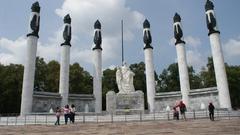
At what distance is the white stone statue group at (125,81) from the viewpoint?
107 ft

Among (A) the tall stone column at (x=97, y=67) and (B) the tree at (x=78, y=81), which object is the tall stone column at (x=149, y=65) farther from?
(B) the tree at (x=78, y=81)

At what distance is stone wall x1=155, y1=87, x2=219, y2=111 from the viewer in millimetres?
31547

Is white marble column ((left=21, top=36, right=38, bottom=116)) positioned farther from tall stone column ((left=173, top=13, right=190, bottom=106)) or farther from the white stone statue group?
tall stone column ((left=173, top=13, right=190, bottom=106))

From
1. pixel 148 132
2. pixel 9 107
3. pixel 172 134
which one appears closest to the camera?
pixel 172 134

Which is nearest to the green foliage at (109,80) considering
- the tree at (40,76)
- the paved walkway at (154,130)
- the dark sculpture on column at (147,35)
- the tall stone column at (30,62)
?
the tree at (40,76)

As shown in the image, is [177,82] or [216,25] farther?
[177,82]

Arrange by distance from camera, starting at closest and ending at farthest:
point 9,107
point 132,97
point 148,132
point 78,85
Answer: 1. point 148,132
2. point 132,97
3. point 9,107
4. point 78,85

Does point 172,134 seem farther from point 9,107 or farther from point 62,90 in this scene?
point 9,107

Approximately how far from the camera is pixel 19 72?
42.5m

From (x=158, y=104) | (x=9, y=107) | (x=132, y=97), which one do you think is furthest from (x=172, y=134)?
(x=9, y=107)

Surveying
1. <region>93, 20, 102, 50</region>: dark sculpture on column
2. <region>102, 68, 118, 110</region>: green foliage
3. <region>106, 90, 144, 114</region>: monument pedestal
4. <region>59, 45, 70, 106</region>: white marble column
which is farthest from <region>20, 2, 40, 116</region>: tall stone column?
<region>102, 68, 118, 110</region>: green foliage

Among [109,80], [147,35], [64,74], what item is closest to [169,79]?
[109,80]

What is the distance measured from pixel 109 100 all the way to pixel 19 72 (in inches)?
716

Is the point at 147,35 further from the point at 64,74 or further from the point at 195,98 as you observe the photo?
the point at 64,74
